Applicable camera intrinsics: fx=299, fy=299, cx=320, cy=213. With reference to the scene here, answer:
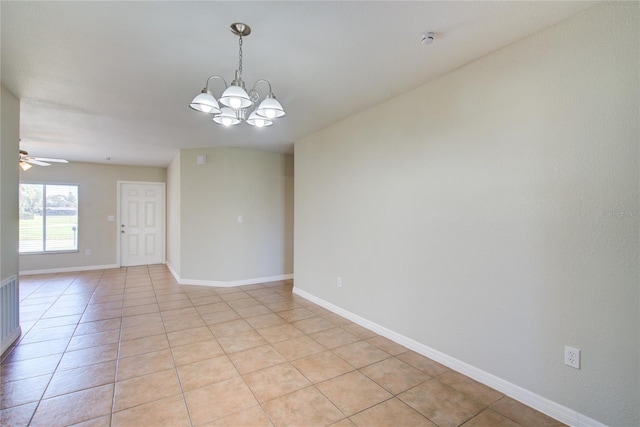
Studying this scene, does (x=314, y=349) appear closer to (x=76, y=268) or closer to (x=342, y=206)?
(x=342, y=206)

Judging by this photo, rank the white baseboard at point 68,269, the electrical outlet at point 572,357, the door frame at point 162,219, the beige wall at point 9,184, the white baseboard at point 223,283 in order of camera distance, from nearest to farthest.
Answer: the electrical outlet at point 572,357 < the beige wall at point 9,184 < the white baseboard at point 223,283 < the white baseboard at point 68,269 < the door frame at point 162,219

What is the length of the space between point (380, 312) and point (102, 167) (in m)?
7.01

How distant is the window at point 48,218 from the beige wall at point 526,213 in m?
6.88

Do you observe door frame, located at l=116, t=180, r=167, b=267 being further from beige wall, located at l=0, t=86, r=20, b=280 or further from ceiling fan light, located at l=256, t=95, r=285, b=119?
ceiling fan light, located at l=256, t=95, r=285, b=119

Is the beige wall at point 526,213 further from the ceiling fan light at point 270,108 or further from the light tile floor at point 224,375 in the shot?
the ceiling fan light at point 270,108

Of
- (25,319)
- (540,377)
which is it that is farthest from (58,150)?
(540,377)

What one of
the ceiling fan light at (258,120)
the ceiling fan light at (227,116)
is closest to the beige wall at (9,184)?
the ceiling fan light at (227,116)

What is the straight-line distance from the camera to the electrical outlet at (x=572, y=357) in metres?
1.79

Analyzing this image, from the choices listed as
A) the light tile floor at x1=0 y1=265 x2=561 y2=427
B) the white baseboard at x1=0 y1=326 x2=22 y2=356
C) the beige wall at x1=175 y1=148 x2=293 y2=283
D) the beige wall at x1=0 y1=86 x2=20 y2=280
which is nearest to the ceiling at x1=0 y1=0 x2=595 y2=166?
the beige wall at x1=0 y1=86 x2=20 y2=280

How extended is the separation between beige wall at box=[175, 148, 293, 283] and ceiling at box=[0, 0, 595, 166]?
181 cm

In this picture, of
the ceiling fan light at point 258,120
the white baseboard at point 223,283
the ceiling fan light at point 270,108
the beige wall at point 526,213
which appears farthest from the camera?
the white baseboard at point 223,283

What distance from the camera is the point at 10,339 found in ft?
9.48

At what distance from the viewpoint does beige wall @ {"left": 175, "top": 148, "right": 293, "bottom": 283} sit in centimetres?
529

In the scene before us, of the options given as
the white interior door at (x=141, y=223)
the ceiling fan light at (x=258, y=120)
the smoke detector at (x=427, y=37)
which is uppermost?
the smoke detector at (x=427, y=37)
